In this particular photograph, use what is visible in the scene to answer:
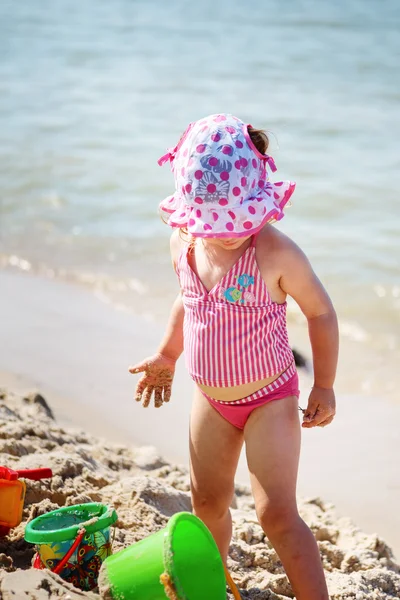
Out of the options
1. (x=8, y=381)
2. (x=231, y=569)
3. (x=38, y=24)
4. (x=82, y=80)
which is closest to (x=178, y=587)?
(x=231, y=569)

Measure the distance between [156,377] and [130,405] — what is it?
1.48 m

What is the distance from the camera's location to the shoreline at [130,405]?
3564 mm

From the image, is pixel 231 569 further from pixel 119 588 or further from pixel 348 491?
pixel 348 491

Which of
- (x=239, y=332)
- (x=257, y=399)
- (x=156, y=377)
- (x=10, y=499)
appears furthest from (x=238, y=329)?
(x=10, y=499)

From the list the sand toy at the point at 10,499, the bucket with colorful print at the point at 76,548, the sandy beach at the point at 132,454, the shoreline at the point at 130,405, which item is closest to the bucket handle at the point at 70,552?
the bucket with colorful print at the point at 76,548

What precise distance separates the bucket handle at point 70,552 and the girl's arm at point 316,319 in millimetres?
664

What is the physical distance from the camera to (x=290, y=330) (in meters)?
5.04

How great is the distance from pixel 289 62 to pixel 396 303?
8.55 metres

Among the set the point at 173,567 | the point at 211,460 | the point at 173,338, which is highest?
the point at 173,338

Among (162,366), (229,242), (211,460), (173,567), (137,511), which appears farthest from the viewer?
(137,511)

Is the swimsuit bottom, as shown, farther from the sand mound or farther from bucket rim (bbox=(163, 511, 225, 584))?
the sand mound

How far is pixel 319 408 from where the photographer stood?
237 cm

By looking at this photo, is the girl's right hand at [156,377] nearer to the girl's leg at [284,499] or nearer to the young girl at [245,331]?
the young girl at [245,331]

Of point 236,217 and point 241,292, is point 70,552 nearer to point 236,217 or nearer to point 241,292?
point 241,292
